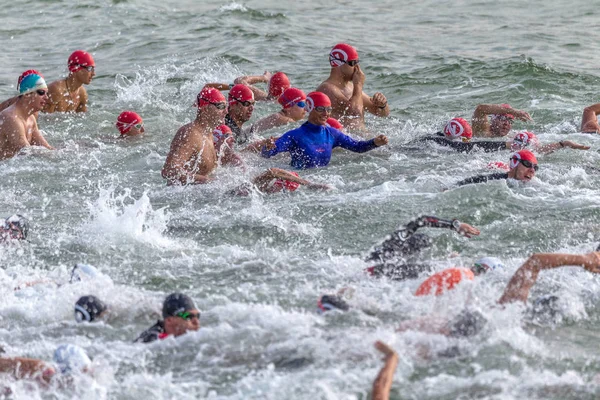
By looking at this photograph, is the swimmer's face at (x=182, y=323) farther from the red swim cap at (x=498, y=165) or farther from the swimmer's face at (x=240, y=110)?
the red swim cap at (x=498, y=165)

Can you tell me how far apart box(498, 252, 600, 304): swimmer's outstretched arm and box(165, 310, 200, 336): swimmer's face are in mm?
2242

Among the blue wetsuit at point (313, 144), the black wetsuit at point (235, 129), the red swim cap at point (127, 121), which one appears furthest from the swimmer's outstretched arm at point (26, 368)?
the red swim cap at point (127, 121)

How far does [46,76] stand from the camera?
17.6 m

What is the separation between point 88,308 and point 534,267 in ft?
11.0

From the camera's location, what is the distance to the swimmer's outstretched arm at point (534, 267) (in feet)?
22.5

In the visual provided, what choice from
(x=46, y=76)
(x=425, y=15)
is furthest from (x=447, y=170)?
(x=425, y=15)

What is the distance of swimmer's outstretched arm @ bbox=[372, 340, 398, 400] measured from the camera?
18.6 ft

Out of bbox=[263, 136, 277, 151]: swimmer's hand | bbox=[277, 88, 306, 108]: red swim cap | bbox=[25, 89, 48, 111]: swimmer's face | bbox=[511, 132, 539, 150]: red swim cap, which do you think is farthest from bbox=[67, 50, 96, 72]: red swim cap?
bbox=[511, 132, 539, 150]: red swim cap

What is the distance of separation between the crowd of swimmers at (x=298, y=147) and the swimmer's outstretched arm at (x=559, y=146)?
0.02m

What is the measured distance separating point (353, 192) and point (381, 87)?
613 cm

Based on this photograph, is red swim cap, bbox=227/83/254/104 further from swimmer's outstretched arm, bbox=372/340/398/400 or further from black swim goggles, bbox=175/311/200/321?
swimmer's outstretched arm, bbox=372/340/398/400

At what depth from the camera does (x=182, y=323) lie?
6.73 meters

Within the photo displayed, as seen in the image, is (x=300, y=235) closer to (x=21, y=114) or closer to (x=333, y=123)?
(x=333, y=123)

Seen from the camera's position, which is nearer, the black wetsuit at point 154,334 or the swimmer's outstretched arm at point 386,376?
the swimmer's outstretched arm at point 386,376
